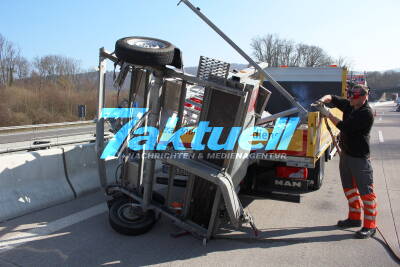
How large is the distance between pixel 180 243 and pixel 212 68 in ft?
6.63

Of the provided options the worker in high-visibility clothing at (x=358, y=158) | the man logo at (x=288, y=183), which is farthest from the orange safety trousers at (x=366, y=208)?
the man logo at (x=288, y=183)

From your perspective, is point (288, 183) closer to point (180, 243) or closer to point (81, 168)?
point (180, 243)

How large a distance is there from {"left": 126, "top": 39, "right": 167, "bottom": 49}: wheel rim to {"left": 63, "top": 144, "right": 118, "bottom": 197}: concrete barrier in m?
Result: 2.25

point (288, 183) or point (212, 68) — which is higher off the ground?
point (212, 68)

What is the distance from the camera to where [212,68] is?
3.64m

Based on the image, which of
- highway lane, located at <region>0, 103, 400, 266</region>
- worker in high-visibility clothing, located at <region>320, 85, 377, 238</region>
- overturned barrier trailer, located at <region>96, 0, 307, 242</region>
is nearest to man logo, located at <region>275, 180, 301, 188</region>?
highway lane, located at <region>0, 103, 400, 266</region>

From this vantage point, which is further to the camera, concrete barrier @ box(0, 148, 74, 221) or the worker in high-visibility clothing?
concrete barrier @ box(0, 148, 74, 221)

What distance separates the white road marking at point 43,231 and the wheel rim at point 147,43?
2419 mm

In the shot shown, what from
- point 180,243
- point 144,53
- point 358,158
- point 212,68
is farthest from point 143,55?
point 358,158

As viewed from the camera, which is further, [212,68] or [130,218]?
[130,218]

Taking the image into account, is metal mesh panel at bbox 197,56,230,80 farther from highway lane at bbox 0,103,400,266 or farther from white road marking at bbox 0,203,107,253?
white road marking at bbox 0,203,107,253

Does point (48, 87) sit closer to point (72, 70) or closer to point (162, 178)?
point (72, 70)

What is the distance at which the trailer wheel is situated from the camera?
4.03 meters

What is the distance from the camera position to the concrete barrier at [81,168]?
5414 mm
